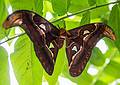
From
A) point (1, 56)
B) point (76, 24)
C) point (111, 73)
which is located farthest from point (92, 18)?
point (1, 56)

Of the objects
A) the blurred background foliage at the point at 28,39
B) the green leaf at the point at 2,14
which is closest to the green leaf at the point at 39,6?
the blurred background foliage at the point at 28,39

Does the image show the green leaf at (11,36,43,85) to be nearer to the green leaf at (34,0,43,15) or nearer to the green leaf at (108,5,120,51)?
the green leaf at (34,0,43,15)

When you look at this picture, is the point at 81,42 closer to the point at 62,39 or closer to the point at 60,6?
the point at 62,39

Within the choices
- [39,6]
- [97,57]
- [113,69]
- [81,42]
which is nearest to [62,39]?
[81,42]

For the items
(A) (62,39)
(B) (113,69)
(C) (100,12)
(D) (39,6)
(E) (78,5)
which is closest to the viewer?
(A) (62,39)

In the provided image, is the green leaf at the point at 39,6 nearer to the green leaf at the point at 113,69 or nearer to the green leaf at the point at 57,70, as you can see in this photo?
the green leaf at the point at 57,70

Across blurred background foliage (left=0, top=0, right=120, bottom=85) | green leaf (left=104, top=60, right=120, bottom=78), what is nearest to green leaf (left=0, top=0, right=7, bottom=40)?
blurred background foliage (left=0, top=0, right=120, bottom=85)
